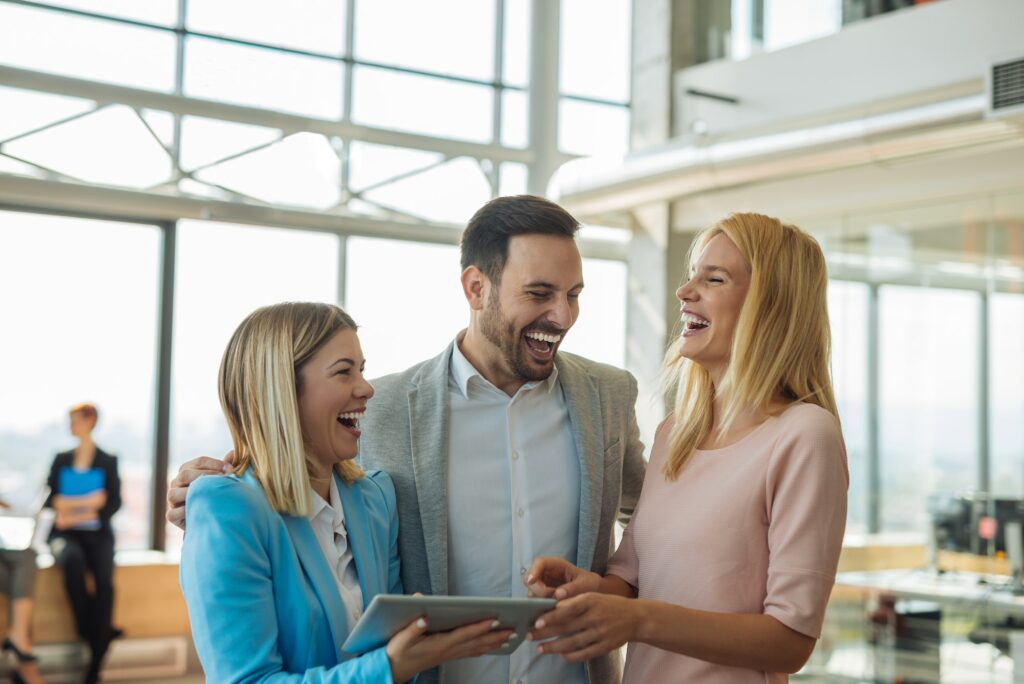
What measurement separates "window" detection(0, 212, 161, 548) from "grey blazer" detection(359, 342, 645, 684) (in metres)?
5.92

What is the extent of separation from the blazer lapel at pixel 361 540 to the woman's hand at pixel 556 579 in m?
0.29

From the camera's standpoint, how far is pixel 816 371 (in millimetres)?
2166

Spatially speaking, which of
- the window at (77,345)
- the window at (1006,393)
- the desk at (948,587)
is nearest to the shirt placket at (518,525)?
the window at (1006,393)

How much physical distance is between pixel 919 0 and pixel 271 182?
4.76 meters

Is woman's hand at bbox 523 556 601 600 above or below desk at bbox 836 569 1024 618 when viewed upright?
above

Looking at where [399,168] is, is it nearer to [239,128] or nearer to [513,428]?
[239,128]

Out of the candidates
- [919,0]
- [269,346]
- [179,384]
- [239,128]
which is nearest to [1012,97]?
[919,0]

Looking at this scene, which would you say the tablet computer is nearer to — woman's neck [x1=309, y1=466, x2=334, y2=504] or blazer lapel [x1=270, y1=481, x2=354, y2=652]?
blazer lapel [x1=270, y1=481, x2=354, y2=652]

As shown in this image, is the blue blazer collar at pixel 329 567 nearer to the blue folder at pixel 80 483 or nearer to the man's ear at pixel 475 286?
the man's ear at pixel 475 286

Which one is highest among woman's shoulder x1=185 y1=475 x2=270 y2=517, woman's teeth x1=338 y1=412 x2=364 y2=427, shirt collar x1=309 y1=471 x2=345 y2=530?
woman's teeth x1=338 y1=412 x2=364 y2=427

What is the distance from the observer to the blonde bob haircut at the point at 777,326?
6.97 ft

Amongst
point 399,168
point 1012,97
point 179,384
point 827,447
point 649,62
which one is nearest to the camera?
point 827,447

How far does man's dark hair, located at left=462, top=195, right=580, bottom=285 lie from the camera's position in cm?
260

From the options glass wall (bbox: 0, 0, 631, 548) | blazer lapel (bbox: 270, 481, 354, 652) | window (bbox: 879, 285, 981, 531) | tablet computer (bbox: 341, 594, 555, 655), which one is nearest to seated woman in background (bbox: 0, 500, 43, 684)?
glass wall (bbox: 0, 0, 631, 548)
